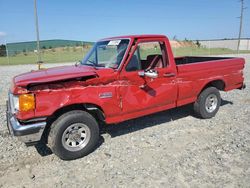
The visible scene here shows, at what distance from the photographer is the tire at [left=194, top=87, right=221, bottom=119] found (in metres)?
5.82

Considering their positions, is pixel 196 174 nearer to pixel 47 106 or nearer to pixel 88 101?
pixel 88 101

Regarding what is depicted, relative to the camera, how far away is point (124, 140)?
485 cm

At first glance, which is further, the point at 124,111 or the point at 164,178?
the point at 124,111

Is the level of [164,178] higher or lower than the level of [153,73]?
lower

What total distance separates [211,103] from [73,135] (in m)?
3.68

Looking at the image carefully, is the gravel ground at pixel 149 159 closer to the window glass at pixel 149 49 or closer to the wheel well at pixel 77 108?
the wheel well at pixel 77 108

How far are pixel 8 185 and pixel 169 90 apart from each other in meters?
3.37

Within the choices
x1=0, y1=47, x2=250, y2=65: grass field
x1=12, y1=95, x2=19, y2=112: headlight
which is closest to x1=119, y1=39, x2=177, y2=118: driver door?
x1=12, y1=95, x2=19, y2=112: headlight

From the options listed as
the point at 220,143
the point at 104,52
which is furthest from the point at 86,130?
the point at 220,143

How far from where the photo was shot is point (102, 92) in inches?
165

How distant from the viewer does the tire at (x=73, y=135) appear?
3.92 metres

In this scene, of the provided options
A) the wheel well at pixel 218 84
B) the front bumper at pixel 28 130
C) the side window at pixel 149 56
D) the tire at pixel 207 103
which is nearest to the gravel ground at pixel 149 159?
the tire at pixel 207 103

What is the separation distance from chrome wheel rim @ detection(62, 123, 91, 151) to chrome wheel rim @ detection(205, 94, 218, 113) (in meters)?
3.22

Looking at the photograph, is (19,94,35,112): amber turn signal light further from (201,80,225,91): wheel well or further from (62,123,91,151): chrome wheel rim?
(201,80,225,91): wheel well
